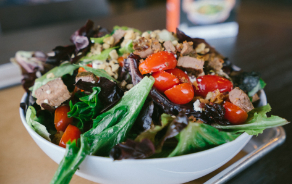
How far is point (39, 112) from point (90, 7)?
3555 mm

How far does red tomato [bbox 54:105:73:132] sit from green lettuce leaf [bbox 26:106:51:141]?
0.07 metres

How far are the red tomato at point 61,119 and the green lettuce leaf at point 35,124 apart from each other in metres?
0.07

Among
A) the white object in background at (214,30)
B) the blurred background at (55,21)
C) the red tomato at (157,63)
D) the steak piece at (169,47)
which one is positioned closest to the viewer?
the red tomato at (157,63)

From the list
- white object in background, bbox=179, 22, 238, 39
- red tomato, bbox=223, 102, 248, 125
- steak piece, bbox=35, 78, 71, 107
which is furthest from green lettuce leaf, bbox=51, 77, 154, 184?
white object in background, bbox=179, 22, 238, 39

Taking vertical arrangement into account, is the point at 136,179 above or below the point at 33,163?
above

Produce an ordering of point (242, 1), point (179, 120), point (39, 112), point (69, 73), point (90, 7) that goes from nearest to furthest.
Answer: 1. point (179, 120)
2. point (39, 112)
3. point (69, 73)
4. point (90, 7)
5. point (242, 1)

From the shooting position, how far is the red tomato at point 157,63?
0.89 meters

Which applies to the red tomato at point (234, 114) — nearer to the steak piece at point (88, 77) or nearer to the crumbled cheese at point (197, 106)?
the crumbled cheese at point (197, 106)

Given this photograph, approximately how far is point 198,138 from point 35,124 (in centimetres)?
61

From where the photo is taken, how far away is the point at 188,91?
0.86 meters

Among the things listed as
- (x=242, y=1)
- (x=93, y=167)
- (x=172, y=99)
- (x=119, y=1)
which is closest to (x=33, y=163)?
(x=93, y=167)

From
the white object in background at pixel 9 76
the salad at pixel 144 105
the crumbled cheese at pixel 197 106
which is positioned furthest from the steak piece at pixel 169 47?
the white object in background at pixel 9 76

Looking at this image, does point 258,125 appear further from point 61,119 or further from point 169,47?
point 61,119

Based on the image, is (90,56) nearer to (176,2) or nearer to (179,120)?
(179,120)
